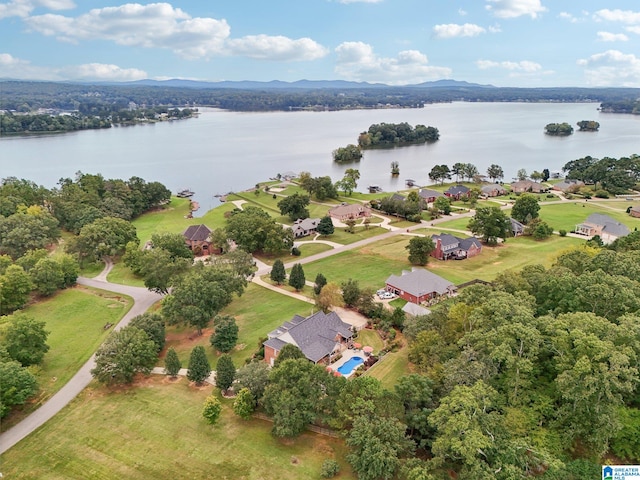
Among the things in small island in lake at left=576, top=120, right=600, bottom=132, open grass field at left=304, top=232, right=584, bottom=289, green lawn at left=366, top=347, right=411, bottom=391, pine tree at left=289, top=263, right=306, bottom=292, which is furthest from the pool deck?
small island in lake at left=576, top=120, right=600, bottom=132

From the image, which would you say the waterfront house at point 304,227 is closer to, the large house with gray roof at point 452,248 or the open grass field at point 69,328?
the large house with gray roof at point 452,248

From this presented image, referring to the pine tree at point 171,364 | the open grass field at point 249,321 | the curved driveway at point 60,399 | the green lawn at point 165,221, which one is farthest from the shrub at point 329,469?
the green lawn at point 165,221

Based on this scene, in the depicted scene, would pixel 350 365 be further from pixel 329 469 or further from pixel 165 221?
Result: pixel 165 221

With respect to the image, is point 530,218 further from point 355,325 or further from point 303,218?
point 355,325

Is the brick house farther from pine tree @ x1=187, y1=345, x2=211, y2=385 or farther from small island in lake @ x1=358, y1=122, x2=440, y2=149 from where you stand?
small island in lake @ x1=358, y1=122, x2=440, y2=149

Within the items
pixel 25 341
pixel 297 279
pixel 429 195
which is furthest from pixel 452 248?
pixel 25 341

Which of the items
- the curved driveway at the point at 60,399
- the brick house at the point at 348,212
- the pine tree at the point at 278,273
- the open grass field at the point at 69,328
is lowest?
the curved driveway at the point at 60,399
